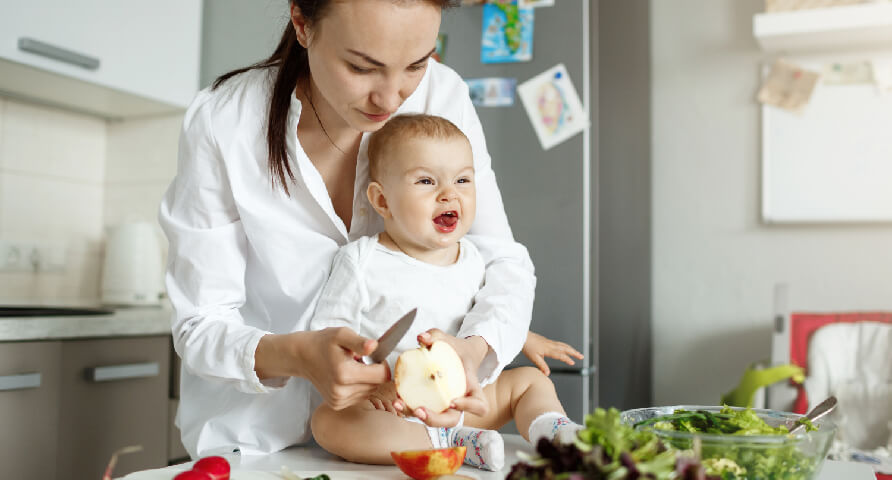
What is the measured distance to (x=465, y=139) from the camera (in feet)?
3.65

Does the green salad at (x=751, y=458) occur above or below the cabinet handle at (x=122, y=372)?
above

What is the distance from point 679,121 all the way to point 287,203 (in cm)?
191

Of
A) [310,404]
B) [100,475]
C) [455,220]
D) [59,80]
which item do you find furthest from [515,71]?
[100,475]

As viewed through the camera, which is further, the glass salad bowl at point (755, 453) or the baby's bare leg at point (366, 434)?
the baby's bare leg at point (366, 434)

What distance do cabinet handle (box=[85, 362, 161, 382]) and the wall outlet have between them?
1.93ft

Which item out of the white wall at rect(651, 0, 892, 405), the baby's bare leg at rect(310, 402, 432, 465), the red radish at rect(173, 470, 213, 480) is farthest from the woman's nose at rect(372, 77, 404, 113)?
the white wall at rect(651, 0, 892, 405)

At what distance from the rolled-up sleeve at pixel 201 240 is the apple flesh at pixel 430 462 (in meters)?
0.33

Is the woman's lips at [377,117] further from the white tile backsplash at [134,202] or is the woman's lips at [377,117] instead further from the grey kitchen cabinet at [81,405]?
the white tile backsplash at [134,202]

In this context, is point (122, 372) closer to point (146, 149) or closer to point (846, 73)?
point (146, 149)

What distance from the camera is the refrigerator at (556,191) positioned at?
5.69 feet

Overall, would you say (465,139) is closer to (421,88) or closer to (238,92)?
(421,88)

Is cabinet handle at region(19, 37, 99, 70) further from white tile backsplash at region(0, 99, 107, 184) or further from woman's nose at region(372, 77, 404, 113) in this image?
woman's nose at region(372, 77, 404, 113)

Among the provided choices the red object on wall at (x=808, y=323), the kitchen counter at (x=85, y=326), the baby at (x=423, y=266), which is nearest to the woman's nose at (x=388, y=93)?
the baby at (x=423, y=266)

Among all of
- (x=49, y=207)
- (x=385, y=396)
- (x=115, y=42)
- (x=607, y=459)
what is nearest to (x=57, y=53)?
(x=115, y=42)
